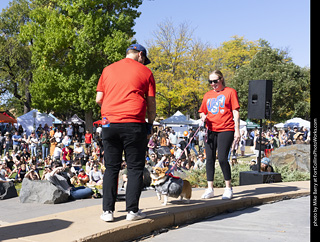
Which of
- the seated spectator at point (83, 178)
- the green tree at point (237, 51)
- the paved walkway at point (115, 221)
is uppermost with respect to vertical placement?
the green tree at point (237, 51)

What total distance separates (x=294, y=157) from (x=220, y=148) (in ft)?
28.3

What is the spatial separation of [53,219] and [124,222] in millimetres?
786

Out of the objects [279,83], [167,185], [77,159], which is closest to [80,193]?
[167,185]

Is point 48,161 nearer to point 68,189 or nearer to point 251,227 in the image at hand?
point 68,189

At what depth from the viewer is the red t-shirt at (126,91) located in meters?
4.13

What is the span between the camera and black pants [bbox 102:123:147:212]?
13.6 feet

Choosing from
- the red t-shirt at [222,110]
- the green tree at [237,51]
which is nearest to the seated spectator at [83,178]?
the red t-shirt at [222,110]

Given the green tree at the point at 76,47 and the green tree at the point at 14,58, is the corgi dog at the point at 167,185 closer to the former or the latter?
the green tree at the point at 76,47

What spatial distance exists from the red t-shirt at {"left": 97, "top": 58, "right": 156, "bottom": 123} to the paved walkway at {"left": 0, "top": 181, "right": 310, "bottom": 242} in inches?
42.8

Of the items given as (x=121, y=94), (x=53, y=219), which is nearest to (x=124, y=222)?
(x=53, y=219)

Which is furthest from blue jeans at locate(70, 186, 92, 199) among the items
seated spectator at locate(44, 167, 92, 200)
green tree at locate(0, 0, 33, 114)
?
green tree at locate(0, 0, 33, 114)

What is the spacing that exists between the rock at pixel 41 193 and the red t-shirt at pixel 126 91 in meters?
3.48

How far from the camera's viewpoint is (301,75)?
46719 mm
